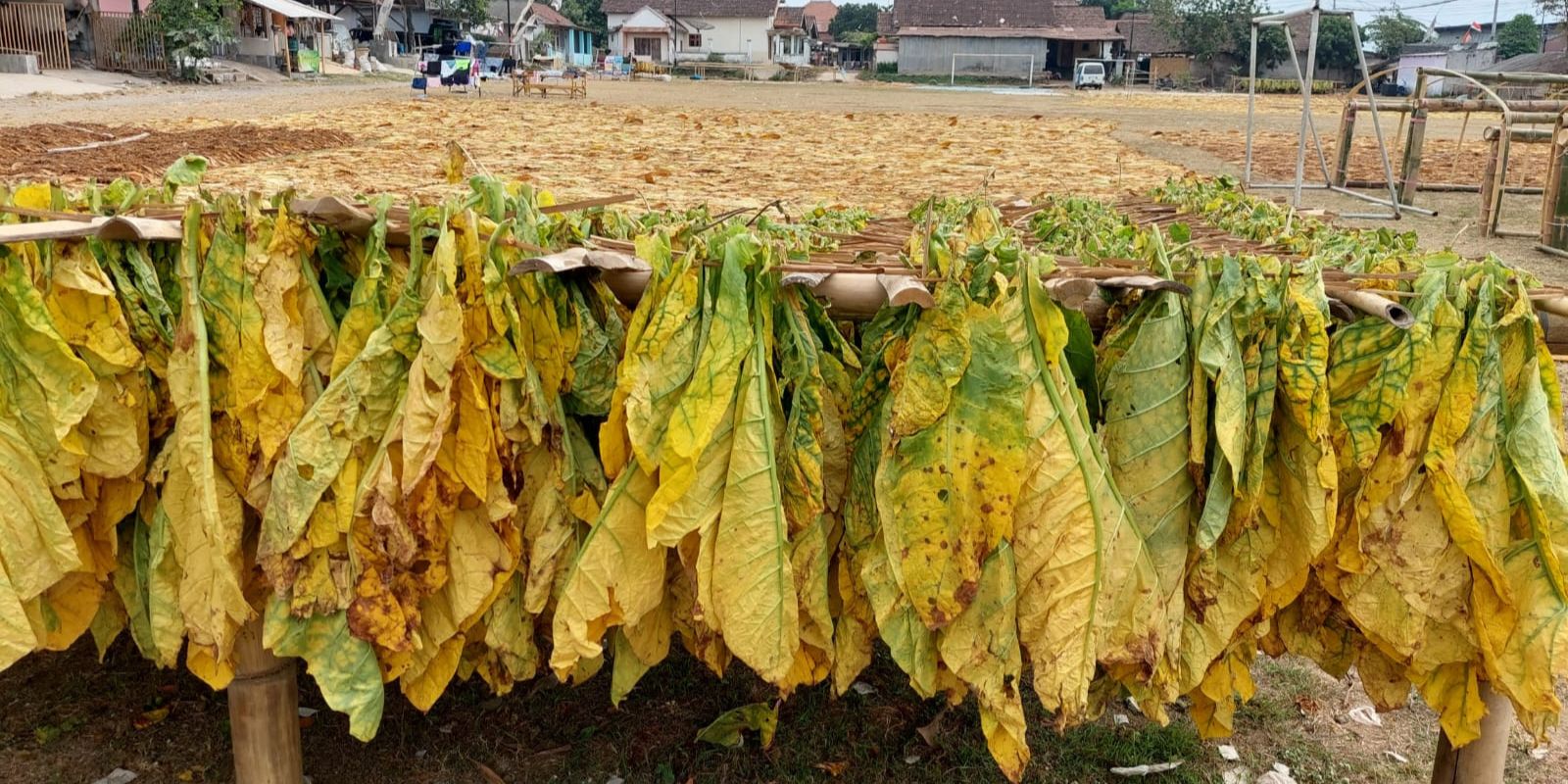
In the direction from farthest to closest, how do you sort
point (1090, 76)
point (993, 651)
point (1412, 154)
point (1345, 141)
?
point (1090, 76) → point (1345, 141) → point (1412, 154) → point (993, 651)

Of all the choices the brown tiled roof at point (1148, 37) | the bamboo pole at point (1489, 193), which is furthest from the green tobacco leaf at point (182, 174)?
the brown tiled roof at point (1148, 37)

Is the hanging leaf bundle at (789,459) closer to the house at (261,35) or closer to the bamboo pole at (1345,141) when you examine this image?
the bamboo pole at (1345,141)

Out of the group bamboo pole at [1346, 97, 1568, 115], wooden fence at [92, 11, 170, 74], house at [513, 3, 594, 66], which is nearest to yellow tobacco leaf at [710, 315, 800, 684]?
bamboo pole at [1346, 97, 1568, 115]

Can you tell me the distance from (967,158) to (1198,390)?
7.18m

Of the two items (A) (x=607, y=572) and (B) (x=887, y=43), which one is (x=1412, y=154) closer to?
(A) (x=607, y=572)

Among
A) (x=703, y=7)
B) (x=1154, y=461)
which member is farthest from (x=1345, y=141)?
(x=703, y=7)

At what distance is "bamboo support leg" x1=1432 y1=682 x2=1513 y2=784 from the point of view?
2.38m

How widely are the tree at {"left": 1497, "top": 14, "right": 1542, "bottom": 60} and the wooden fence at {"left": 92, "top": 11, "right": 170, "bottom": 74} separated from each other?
55971 millimetres

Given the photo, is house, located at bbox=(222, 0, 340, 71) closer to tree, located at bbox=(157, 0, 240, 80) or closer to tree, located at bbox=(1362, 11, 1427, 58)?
tree, located at bbox=(157, 0, 240, 80)

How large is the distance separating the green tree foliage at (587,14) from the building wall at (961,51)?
18.4 m

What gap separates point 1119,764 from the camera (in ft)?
10.0

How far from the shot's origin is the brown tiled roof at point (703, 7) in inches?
2271

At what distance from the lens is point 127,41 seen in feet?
88.0

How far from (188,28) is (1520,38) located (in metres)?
59.0
